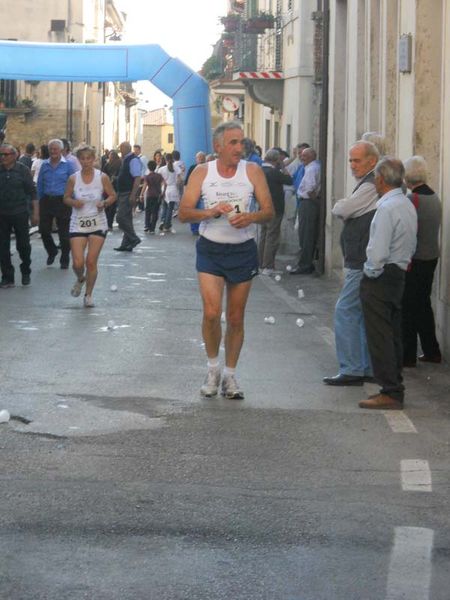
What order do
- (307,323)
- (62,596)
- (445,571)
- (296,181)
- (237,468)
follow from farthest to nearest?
(296,181) → (307,323) → (237,468) → (445,571) → (62,596)

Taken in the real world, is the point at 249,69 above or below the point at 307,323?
above

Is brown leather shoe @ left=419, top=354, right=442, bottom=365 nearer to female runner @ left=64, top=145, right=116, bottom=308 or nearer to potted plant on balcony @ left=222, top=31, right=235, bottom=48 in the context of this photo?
female runner @ left=64, top=145, right=116, bottom=308

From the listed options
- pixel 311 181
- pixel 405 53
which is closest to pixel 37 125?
pixel 311 181

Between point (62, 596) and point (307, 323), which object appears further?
point (307, 323)

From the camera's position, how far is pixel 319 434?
857 cm

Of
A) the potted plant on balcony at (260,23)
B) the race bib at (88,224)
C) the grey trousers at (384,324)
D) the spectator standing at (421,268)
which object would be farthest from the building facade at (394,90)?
the potted plant on balcony at (260,23)

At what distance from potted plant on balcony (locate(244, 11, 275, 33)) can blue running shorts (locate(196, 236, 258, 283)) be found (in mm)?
27697

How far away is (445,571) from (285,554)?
65 cm

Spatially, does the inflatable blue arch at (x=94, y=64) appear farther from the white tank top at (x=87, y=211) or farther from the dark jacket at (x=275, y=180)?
the white tank top at (x=87, y=211)

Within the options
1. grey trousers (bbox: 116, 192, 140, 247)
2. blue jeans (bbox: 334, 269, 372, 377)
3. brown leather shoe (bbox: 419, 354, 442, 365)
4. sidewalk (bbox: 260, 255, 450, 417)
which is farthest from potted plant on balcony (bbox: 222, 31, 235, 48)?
blue jeans (bbox: 334, 269, 372, 377)

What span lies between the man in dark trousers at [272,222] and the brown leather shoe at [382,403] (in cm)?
1076

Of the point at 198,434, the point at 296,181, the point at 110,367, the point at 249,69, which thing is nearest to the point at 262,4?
the point at 249,69

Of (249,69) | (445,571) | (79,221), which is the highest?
(249,69)

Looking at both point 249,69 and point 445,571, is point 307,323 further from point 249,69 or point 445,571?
point 249,69
